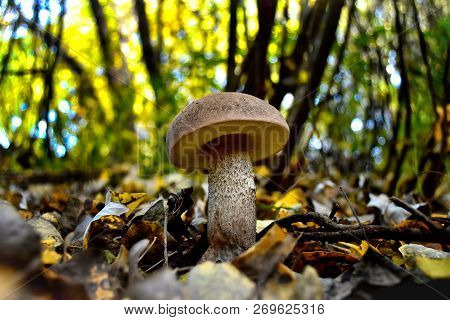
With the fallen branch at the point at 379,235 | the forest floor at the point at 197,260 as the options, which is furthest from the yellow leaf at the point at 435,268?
the fallen branch at the point at 379,235

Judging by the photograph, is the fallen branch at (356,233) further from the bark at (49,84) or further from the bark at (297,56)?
the bark at (49,84)

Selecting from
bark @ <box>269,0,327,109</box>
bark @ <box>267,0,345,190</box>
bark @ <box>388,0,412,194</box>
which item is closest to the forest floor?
bark @ <box>388,0,412,194</box>

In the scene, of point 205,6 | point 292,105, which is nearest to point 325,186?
point 292,105

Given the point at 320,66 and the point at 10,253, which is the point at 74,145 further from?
the point at 10,253

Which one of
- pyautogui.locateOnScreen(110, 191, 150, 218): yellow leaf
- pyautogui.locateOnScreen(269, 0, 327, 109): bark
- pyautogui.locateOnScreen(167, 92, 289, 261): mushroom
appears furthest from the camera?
pyautogui.locateOnScreen(269, 0, 327, 109): bark

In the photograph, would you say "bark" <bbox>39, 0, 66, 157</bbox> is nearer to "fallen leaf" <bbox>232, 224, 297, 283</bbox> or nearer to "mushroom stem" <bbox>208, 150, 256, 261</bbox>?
"mushroom stem" <bbox>208, 150, 256, 261</bbox>

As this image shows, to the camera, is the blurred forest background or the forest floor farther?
the blurred forest background
